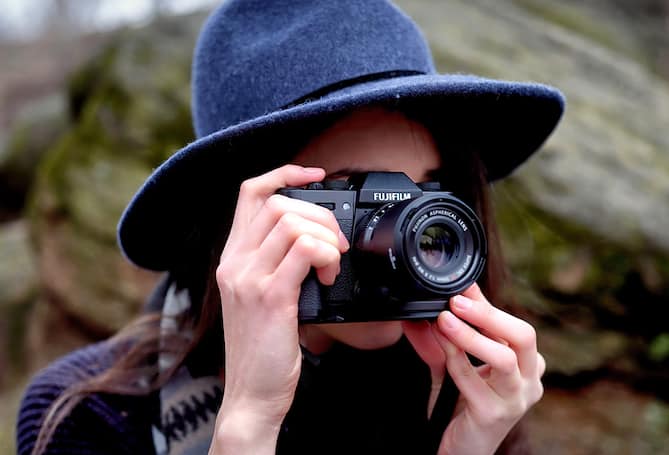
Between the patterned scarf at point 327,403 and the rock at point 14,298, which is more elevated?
the patterned scarf at point 327,403

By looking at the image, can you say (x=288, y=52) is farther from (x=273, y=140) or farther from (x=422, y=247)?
(x=422, y=247)

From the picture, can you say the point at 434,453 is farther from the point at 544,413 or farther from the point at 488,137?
the point at 544,413

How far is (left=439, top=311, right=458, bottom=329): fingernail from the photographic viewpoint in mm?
1090

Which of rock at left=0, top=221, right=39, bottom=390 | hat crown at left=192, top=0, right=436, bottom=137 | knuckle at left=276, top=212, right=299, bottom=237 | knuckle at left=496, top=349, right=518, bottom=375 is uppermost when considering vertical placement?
hat crown at left=192, top=0, right=436, bottom=137

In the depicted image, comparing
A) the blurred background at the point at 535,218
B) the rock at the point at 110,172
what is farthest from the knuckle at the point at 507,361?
the rock at the point at 110,172

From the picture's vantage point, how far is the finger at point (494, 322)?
1.09 metres

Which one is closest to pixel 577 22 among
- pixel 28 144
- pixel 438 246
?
pixel 28 144

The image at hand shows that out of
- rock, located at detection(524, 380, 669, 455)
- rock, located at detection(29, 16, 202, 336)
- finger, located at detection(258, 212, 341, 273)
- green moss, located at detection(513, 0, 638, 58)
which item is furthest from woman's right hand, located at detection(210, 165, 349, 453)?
green moss, located at detection(513, 0, 638, 58)

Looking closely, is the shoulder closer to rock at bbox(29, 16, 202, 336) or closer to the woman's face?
the woman's face

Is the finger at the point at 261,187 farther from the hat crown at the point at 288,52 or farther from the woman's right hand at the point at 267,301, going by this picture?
the hat crown at the point at 288,52

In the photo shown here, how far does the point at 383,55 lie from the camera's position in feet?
4.13

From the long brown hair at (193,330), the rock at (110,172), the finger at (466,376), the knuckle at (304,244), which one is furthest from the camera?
the rock at (110,172)

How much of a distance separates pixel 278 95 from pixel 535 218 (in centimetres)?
158

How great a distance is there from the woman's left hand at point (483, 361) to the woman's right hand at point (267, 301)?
0.22 meters
